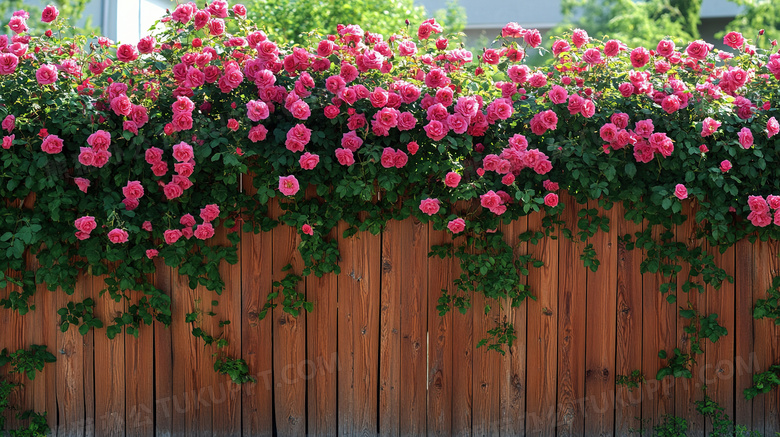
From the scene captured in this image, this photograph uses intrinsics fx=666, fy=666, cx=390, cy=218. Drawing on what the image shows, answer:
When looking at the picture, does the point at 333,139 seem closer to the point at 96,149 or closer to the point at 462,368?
the point at 96,149

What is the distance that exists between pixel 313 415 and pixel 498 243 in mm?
1150

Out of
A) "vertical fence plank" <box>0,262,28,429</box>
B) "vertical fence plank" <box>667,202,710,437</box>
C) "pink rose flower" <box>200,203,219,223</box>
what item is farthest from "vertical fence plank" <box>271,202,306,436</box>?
"vertical fence plank" <box>667,202,710,437</box>

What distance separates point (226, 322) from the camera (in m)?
2.99

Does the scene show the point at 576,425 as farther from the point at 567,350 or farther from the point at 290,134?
the point at 290,134

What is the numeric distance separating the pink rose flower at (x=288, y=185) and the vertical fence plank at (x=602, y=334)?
51.6 inches

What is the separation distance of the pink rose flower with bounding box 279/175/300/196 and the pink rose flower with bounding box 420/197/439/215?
519mm

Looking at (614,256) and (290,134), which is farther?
(614,256)

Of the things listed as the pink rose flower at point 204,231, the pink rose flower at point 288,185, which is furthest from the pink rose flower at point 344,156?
the pink rose flower at point 204,231

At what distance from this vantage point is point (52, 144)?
2.65 m

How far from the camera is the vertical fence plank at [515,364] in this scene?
2.96 meters

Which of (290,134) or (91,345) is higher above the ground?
(290,134)

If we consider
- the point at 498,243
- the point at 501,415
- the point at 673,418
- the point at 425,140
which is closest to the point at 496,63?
the point at 425,140

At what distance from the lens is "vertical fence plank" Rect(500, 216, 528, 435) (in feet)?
9.70

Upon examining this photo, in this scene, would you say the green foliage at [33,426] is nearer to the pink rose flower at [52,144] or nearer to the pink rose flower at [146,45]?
the pink rose flower at [52,144]
